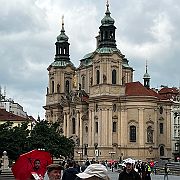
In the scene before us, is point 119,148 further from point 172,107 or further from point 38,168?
point 38,168

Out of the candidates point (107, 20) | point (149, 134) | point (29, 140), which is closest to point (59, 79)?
point (107, 20)

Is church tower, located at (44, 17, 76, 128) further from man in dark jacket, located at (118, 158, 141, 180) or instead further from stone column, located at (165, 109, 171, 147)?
man in dark jacket, located at (118, 158, 141, 180)

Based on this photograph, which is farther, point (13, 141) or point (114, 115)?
point (114, 115)

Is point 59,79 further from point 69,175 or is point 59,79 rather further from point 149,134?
point 69,175

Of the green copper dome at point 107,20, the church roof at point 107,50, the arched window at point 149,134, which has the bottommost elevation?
the arched window at point 149,134

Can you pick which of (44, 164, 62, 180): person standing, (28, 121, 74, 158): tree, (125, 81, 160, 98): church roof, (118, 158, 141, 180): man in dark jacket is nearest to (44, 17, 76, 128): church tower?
(125, 81, 160, 98): church roof

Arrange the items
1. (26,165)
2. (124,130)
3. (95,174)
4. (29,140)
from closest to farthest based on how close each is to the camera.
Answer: (95,174)
(26,165)
(29,140)
(124,130)

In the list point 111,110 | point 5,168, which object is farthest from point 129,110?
point 5,168

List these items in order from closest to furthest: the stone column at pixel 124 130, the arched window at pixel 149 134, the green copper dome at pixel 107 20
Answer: the stone column at pixel 124 130 < the arched window at pixel 149 134 < the green copper dome at pixel 107 20

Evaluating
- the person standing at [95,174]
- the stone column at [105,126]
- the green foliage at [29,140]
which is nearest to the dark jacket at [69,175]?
the person standing at [95,174]

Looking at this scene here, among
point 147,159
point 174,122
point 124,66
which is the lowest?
point 147,159

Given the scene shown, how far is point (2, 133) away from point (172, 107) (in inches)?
1647

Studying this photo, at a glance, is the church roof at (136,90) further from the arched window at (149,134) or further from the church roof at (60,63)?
the church roof at (60,63)

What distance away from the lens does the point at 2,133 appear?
54.1 m
